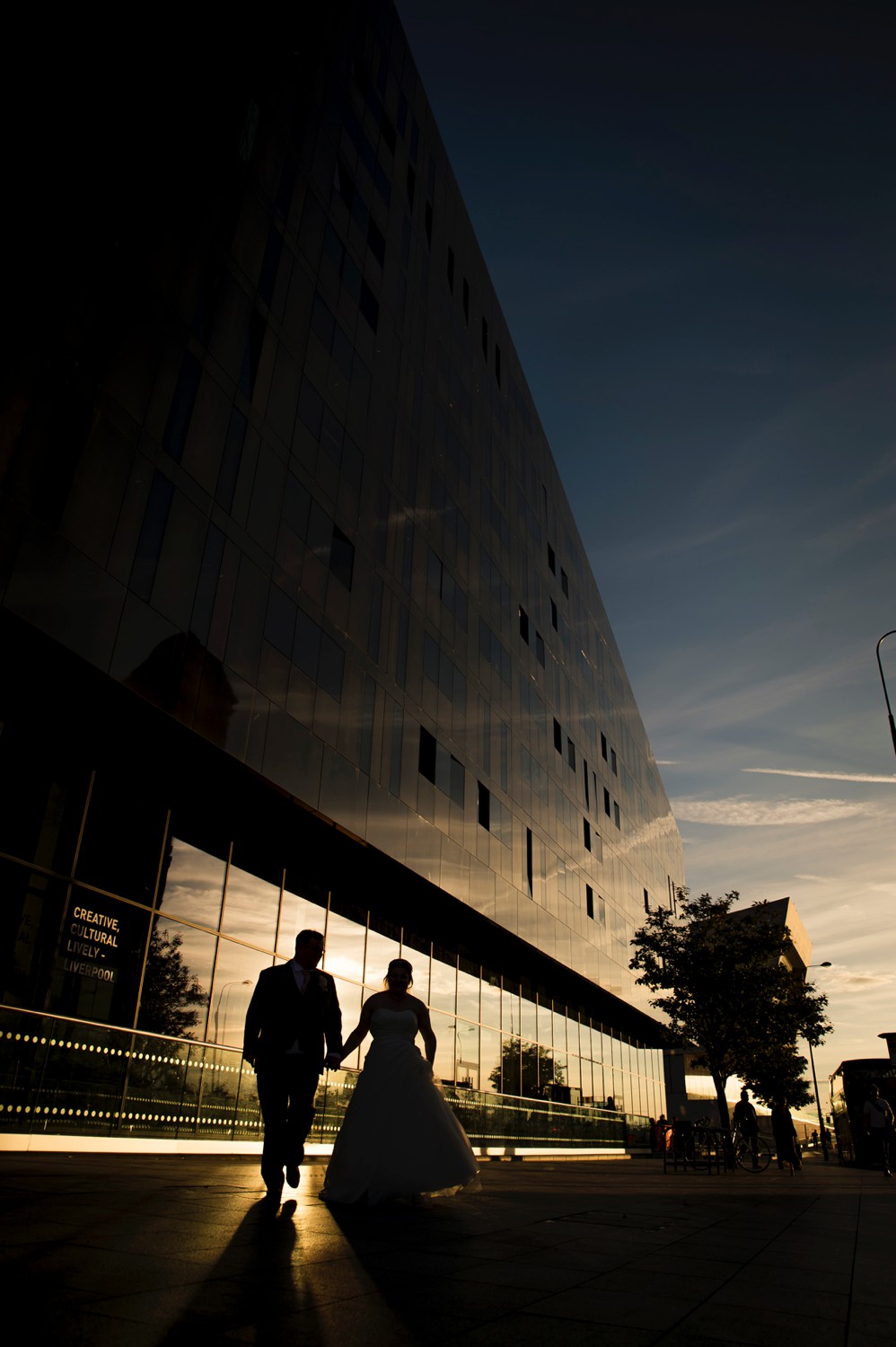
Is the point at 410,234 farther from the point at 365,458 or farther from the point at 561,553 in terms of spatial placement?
the point at 561,553

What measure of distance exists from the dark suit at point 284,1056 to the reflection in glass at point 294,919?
10.9m

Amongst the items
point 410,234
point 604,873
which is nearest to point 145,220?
point 410,234

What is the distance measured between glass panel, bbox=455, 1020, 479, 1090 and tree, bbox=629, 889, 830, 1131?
11087 mm

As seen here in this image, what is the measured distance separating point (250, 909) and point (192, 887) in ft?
5.86

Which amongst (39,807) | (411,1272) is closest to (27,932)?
(39,807)

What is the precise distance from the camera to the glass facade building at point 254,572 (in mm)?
12578

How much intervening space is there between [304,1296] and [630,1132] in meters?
43.7

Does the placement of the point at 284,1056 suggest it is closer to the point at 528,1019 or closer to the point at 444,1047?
the point at 444,1047

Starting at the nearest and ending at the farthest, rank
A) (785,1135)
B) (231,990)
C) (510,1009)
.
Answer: (231,990), (785,1135), (510,1009)

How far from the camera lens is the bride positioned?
22.1ft

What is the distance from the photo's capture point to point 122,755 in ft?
47.4

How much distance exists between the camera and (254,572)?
16.5m

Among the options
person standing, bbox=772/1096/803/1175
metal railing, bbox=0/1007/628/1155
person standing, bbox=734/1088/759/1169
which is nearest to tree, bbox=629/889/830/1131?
person standing, bbox=772/1096/803/1175

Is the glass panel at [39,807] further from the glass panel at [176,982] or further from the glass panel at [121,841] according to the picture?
the glass panel at [176,982]
